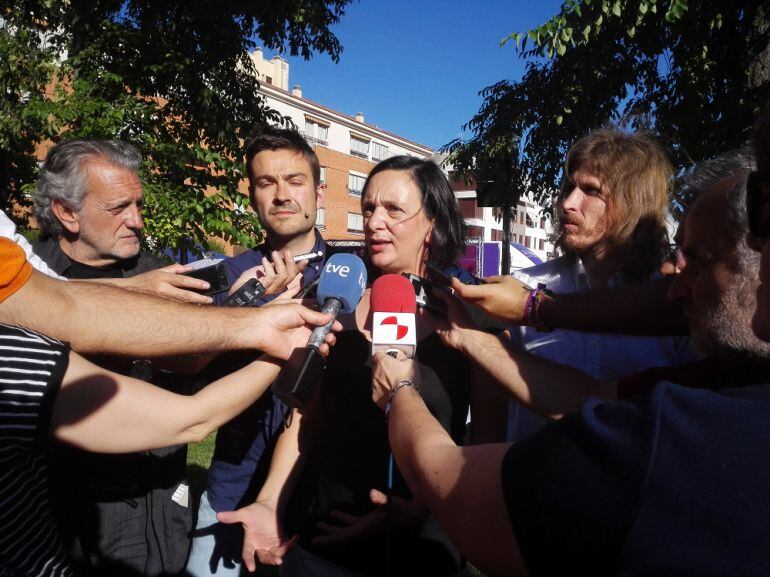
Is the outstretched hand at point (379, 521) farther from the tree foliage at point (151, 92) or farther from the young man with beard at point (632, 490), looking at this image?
the tree foliage at point (151, 92)

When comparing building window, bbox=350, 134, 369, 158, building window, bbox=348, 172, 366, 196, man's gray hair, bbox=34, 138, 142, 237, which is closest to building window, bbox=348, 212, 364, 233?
building window, bbox=348, 172, 366, 196

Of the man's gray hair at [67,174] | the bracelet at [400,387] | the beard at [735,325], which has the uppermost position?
the man's gray hair at [67,174]

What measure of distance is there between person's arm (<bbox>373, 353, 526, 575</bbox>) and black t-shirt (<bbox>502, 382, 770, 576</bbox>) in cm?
6

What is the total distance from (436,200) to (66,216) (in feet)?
6.25

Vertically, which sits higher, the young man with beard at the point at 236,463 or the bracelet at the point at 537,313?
the bracelet at the point at 537,313

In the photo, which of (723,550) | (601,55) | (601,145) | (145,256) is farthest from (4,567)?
(601,55)

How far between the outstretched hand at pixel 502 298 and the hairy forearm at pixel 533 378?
128 millimetres

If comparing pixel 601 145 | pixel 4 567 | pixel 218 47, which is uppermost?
pixel 218 47

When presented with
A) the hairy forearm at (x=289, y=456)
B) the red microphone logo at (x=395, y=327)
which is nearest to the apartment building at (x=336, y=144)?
the hairy forearm at (x=289, y=456)

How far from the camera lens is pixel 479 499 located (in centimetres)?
104

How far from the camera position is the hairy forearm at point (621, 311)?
1.97 meters

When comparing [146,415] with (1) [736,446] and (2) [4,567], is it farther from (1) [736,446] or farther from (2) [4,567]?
(1) [736,446]

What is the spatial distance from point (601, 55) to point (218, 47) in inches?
217

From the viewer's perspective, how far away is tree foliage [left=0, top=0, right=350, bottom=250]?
692 cm
